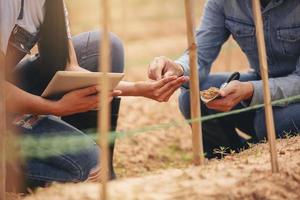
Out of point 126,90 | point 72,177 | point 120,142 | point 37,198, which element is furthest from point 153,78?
point 120,142

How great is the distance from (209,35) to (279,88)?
18.1 inches

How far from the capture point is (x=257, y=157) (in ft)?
7.17

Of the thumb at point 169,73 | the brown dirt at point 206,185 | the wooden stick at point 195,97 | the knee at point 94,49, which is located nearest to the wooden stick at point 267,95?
the brown dirt at point 206,185

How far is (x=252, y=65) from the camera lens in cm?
285

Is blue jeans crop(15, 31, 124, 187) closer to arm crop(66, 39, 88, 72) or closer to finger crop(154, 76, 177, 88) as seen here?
arm crop(66, 39, 88, 72)

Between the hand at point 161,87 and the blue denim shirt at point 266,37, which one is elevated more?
the blue denim shirt at point 266,37

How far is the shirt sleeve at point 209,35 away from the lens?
279 cm

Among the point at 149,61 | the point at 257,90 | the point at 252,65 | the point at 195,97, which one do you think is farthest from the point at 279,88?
the point at 149,61

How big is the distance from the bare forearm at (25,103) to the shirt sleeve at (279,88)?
2.64 ft

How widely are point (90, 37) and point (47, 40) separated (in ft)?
1.01

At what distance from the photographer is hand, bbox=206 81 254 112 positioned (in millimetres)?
2410

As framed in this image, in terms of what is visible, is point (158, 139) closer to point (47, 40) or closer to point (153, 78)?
point (153, 78)

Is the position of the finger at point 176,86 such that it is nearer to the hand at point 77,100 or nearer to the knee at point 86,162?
the hand at point 77,100

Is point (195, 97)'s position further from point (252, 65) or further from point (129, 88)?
point (252, 65)
